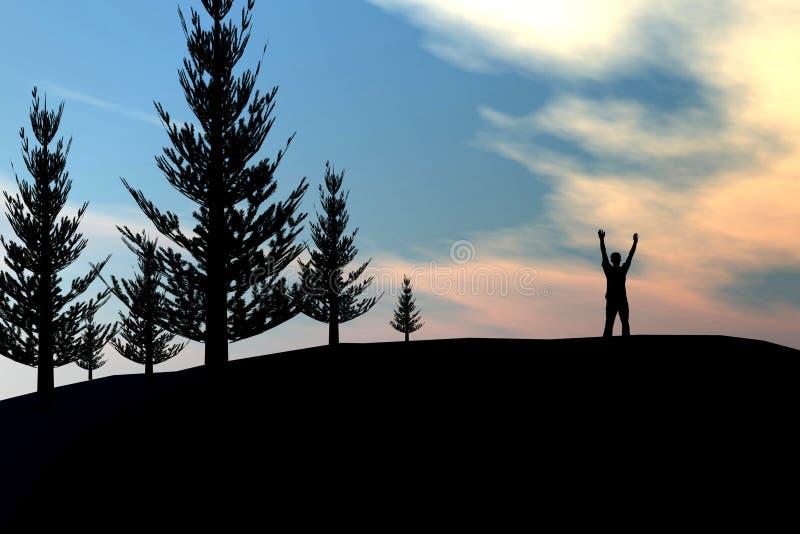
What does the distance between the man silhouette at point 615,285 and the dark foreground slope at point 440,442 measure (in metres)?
0.86

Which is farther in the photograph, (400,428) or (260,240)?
(260,240)

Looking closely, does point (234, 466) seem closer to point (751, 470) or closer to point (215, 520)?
point (215, 520)

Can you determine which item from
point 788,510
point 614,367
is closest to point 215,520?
point 788,510

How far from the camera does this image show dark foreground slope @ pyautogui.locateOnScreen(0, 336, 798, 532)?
9500 millimetres

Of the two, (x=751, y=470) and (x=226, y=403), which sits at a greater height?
(x=226, y=403)

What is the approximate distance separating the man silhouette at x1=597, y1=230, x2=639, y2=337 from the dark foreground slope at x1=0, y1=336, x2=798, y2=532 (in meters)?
0.86

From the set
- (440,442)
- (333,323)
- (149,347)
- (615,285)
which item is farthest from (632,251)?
(149,347)

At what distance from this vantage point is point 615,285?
589 inches

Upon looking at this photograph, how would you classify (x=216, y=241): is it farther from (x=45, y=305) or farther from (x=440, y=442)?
(x=440, y=442)

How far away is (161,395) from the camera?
55.5 ft

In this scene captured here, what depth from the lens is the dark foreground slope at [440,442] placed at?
9500 mm

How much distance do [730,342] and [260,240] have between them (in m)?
13.3

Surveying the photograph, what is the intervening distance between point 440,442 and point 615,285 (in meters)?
5.77

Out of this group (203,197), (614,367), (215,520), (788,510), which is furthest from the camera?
(203,197)
